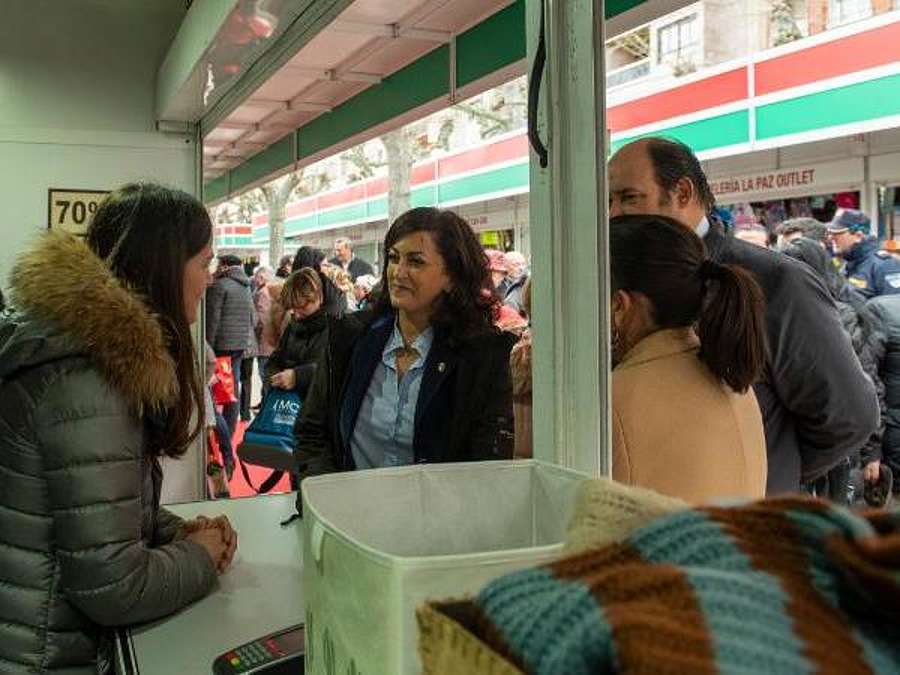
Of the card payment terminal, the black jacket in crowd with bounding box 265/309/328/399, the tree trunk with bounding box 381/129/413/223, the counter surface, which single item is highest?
the tree trunk with bounding box 381/129/413/223

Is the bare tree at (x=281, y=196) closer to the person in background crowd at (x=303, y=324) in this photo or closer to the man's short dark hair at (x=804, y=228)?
the person in background crowd at (x=303, y=324)

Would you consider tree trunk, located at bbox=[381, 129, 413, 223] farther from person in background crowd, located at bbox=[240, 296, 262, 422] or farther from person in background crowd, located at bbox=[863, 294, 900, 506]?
person in background crowd, located at bbox=[863, 294, 900, 506]

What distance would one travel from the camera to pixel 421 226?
2182 millimetres

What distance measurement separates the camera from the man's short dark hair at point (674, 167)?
162 cm

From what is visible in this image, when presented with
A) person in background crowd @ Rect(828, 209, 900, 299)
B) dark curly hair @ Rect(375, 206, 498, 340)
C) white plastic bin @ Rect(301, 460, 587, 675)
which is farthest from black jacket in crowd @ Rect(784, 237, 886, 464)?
white plastic bin @ Rect(301, 460, 587, 675)

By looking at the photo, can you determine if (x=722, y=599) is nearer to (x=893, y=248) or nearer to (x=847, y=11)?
(x=893, y=248)

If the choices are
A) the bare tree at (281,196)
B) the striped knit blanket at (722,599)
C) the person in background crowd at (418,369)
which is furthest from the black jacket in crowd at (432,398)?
the bare tree at (281,196)

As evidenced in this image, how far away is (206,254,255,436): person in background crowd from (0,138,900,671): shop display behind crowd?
18.6 ft

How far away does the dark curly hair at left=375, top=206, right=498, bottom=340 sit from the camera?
6.91 feet

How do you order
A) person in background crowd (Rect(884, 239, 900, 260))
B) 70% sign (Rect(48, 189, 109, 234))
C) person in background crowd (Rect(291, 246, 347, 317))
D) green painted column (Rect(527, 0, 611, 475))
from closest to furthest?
1. green painted column (Rect(527, 0, 611, 475))
2. 70% sign (Rect(48, 189, 109, 234))
3. person in background crowd (Rect(291, 246, 347, 317))
4. person in background crowd (Rect(884, 239, 900, 260))

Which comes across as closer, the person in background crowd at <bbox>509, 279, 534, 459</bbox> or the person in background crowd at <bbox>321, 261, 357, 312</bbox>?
the person in background crowd at <bbox>509, 279, 534, 459</bbox>

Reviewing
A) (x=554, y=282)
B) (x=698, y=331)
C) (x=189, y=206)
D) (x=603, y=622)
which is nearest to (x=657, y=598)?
(x=603, y=622)

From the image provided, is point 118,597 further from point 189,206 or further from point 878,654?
point 878,654

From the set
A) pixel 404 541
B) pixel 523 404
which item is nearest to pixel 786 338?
pixel 523 404
